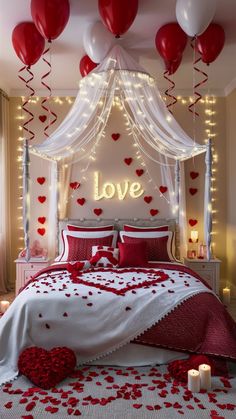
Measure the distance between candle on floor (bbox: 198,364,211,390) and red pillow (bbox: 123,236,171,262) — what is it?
1911 mm

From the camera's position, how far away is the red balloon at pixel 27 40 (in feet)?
11.1

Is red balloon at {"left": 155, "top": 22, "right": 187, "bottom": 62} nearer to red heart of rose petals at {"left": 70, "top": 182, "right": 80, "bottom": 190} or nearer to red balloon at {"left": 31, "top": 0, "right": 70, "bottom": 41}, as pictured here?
red balloon at {"left": 31, "top": 0, "right": 70, "bottom": 41}

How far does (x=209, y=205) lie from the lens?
14.2 feet

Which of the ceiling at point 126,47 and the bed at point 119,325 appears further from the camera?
the ceiling at point 126,47

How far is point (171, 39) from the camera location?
3.44 meters

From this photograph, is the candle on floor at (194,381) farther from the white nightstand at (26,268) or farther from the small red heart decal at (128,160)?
the small red heart decal at (128,160)

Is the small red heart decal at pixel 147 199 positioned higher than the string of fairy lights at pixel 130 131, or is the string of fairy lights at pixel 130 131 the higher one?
the string of fairy lights at pixel 130 131

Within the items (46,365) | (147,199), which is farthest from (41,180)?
(46,365)

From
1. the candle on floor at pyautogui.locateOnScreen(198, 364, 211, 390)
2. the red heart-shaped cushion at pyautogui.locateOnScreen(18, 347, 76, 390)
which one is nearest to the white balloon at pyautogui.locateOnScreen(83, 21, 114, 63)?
the red heart-shaped cushion at pyautogui.locateOnScreen(18, 347, 76, 390)

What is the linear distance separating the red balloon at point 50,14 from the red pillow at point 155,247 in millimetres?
2339

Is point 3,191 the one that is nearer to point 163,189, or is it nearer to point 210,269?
point 163,189

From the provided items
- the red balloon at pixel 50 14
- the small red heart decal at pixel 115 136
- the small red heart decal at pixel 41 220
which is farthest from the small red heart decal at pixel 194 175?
the red balloon at pixel 50 14

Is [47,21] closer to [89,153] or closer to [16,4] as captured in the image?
[16,4]

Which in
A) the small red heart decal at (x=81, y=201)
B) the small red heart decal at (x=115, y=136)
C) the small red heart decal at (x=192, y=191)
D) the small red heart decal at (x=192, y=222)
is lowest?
the small red heart decal at (x=192, y=222)
